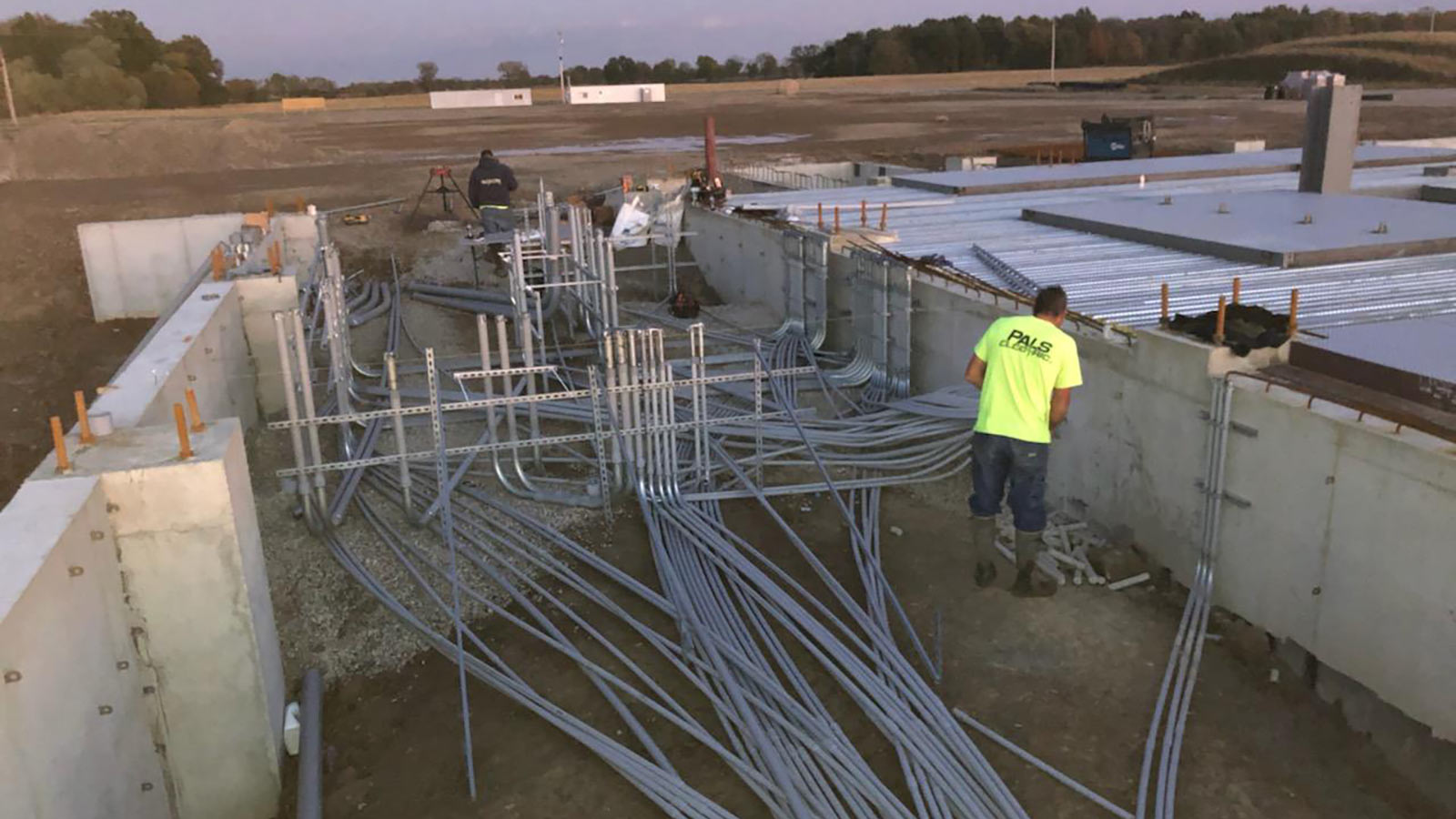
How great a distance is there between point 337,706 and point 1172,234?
31.9 ft

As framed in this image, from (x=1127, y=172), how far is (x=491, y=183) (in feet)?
37.2

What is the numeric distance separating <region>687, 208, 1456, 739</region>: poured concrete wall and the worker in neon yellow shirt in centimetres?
142

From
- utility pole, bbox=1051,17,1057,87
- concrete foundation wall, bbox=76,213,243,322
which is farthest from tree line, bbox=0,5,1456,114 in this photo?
concrete foundation wall, bbox=76,213,243,322

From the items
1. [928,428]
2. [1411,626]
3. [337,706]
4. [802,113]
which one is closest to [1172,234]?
[928,428]

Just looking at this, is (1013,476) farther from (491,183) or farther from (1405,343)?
(491,183)

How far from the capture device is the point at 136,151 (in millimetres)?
43188

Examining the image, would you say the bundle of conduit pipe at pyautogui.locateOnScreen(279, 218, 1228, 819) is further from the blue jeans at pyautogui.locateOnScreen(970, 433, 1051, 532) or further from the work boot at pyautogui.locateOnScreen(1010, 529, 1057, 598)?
the blue jeans at pyautogui.locateOnScreen(970, 433, 1051, 532)

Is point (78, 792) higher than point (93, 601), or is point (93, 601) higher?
point (93, 601)

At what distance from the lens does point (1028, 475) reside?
640cm

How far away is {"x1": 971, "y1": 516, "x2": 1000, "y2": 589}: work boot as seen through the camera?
22.9ft

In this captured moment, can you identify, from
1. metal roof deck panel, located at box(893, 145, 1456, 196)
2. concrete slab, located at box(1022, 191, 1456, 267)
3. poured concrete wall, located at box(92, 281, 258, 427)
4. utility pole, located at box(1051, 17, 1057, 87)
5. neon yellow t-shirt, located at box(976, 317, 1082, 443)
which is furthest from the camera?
utility pole, located at box(1051, 17, 1057, 87)

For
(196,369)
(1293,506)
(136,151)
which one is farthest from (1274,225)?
(136,151)

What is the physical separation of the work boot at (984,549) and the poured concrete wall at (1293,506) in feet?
4.96

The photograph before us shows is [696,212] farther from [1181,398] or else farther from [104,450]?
[104,450]
